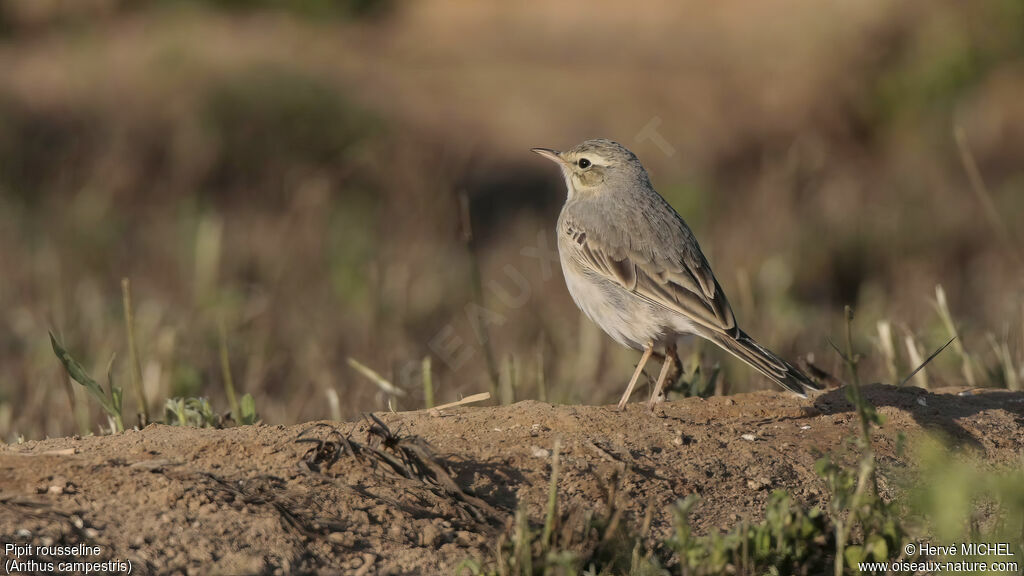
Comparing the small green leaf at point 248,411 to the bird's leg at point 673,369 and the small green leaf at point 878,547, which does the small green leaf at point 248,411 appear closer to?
the bird's leg at point 673,369

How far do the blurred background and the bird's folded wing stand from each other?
58 cm

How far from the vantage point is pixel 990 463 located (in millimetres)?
4191

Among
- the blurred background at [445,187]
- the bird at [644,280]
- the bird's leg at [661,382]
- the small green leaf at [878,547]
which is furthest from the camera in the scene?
the blurred background at [445,187]

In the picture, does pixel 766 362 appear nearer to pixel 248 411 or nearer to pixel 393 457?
pixel 393 457

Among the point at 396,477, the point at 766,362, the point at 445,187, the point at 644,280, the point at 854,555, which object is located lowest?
the point at 854,555

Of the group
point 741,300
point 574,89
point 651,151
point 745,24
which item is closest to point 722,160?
point 651,151

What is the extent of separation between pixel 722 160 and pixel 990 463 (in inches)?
370

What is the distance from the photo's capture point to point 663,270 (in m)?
5.07

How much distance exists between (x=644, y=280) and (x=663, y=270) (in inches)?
3.5

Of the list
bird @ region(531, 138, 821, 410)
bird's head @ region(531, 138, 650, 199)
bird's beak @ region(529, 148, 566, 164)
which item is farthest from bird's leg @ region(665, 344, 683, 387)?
bird's beak @ region(529, 148, 566, 164)

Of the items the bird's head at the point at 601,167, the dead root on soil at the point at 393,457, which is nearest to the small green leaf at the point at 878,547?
the dead root on soil at the point at 393,457

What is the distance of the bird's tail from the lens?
14.6 feet

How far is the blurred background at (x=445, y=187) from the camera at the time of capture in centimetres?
744

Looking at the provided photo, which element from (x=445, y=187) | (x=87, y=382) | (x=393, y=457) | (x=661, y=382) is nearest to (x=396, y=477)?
(x=393, y=457)
